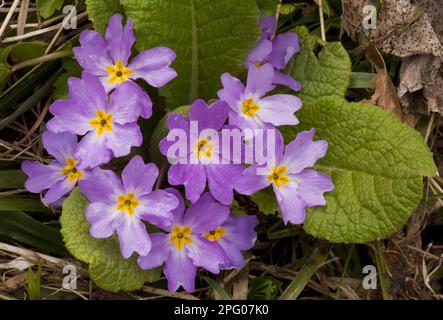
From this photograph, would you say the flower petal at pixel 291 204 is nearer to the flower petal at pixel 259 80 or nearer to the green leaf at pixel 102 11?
the flower petal at pixel 259 80

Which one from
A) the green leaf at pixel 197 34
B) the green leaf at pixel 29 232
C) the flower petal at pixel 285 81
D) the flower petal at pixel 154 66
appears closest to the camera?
the flower petal at pixel 154 66

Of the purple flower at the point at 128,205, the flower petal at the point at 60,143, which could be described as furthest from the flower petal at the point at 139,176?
the flower petal at the point at 60,143

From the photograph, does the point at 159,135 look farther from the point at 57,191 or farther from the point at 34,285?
the point at 34,285

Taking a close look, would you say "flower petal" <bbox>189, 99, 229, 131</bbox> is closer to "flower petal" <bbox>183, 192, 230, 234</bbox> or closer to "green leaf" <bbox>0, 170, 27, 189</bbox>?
"flower petal" <bbox>183, 192, 230, 234</bbox>

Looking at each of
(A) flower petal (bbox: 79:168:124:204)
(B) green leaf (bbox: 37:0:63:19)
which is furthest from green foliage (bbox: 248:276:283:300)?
(B) green leaf (bbox: 37:0:63:19)

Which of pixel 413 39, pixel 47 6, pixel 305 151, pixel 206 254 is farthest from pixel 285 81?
pixel 47 6
